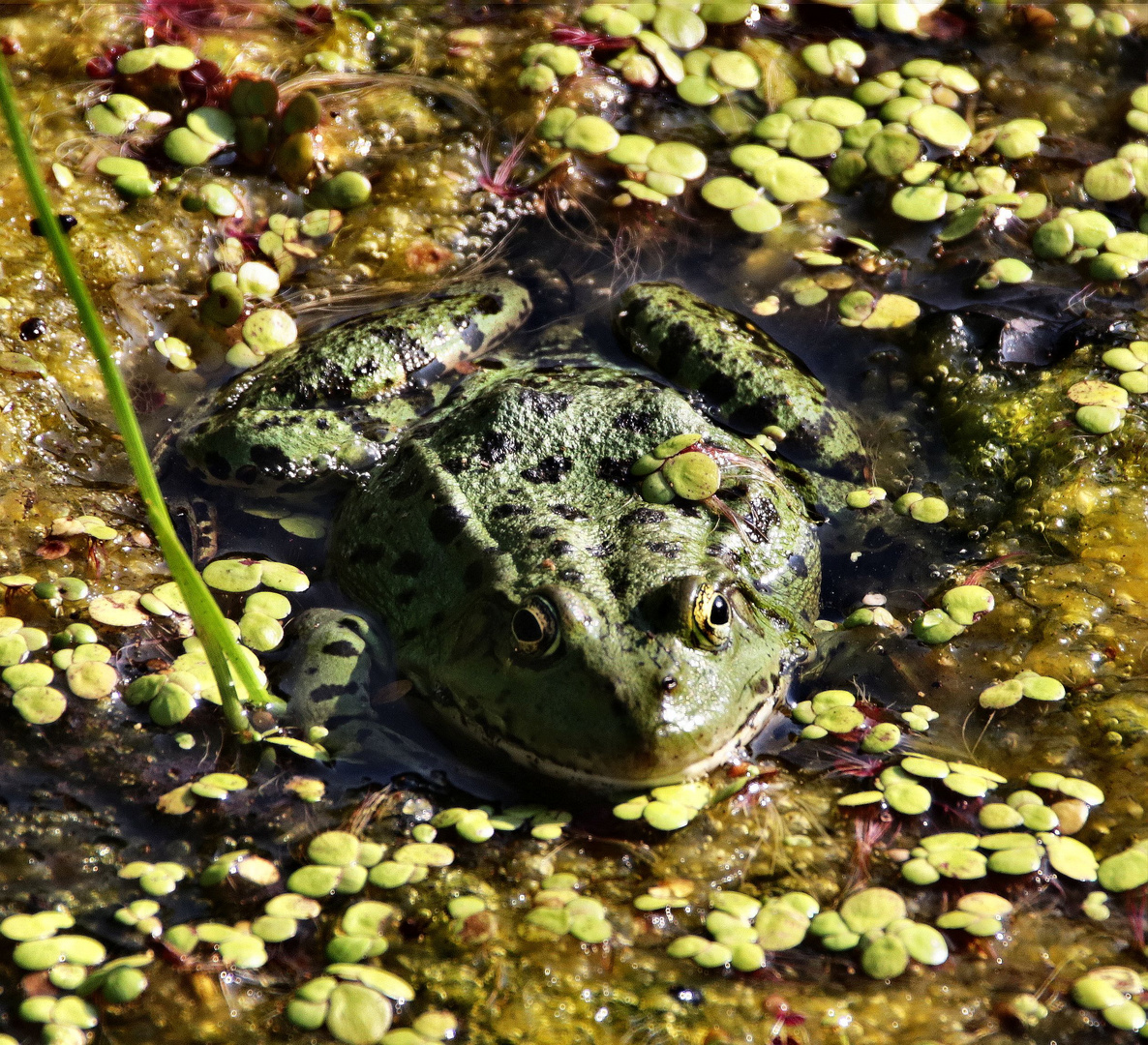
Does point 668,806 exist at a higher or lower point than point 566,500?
lower

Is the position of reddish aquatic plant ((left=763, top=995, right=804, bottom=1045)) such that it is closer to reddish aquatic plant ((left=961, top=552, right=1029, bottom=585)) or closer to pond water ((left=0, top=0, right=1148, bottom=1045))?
pond water ((left=0, top=0, right=1148, bottom=1045))

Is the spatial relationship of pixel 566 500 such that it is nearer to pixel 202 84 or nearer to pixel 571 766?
pixel 571 766

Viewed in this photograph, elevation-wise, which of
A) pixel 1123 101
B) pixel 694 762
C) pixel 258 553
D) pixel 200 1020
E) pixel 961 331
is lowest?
pixel 258 553

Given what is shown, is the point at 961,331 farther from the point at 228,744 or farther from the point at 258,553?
the point at 228,744

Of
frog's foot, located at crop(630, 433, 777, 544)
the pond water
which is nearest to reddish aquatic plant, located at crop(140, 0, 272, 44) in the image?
the pond water

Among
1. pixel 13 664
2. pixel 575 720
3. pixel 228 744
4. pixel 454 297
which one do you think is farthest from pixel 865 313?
pixel 13 664

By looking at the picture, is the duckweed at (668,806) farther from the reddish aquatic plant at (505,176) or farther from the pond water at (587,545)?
the reddish aquatic plant at (505,176)

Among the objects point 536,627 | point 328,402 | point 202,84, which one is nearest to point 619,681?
point 536,627
